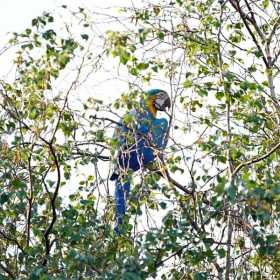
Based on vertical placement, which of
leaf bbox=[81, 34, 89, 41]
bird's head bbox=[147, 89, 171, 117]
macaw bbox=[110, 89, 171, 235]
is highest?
bird's head bbox=[147, 89, 171, 117]

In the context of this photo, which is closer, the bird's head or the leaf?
the leaf

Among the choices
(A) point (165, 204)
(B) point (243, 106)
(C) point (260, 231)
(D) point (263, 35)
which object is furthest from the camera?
(D) point (263, 35)

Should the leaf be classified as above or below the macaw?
above

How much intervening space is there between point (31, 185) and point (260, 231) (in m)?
1.13

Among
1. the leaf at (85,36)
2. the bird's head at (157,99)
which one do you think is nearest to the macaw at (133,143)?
the leaf at (85,36)

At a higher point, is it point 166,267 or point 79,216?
point 79,216

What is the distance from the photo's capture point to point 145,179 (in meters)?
4.52

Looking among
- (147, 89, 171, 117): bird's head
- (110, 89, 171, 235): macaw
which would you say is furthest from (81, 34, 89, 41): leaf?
(147, 89, 171, 117): bird's head

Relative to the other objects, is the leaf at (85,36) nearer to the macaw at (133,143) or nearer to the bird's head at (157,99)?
the macaw at (133,143)

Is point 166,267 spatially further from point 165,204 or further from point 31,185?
point 31,185

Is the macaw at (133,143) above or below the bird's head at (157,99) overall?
below

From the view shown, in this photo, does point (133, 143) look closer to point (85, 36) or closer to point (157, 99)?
point (85, 36)

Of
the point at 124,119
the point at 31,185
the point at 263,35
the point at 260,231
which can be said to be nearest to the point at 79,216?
the point at 31,185

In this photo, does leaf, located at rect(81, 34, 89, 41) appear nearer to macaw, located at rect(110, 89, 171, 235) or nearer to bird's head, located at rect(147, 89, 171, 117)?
macaw, located at rect(110, 89, 171, 235)
